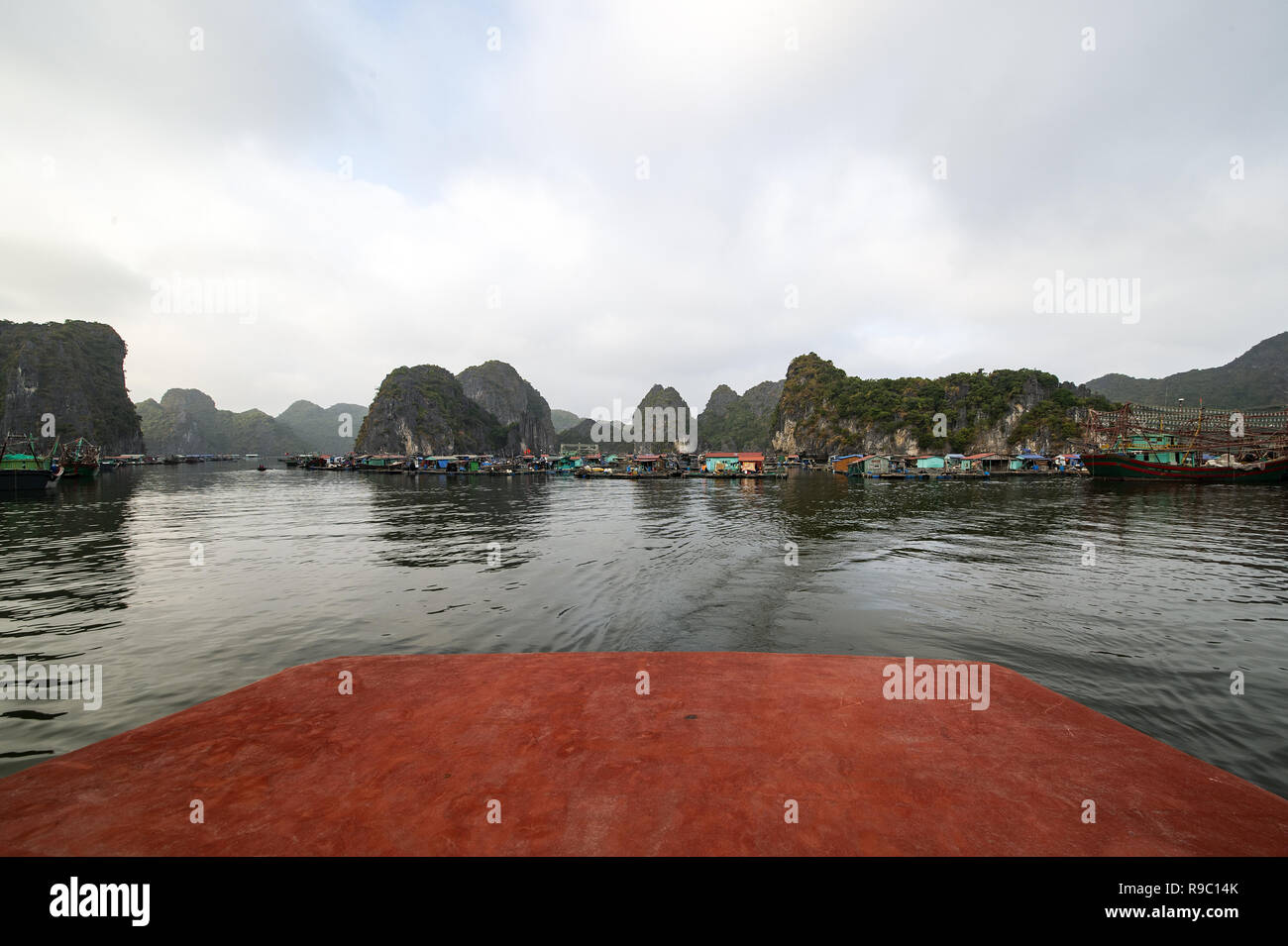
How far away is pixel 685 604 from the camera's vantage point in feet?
35.3

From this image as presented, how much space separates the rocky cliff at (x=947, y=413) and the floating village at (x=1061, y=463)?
8420 mm

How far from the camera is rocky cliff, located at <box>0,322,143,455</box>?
406 feet

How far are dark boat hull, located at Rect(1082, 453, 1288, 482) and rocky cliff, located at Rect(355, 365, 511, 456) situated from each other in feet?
548

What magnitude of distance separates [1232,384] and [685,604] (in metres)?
222

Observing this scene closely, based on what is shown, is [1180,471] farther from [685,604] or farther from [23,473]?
[23,473]

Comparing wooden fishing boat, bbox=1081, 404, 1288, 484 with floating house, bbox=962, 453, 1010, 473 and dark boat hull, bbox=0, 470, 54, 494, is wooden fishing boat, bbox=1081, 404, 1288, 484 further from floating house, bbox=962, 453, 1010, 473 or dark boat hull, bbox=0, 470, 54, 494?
dark boat hull, bbox=0, 470, 54, 494

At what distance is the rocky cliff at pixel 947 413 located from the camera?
11831 centimetres

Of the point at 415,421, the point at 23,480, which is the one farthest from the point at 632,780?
the point at 415,421

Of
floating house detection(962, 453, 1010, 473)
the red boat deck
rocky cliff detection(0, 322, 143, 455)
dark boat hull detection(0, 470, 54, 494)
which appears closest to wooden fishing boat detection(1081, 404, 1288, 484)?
floating house detection(962, 453, 1010, 473)

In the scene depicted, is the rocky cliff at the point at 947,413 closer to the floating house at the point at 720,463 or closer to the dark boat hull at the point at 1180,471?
the floating house at the point at 720,463

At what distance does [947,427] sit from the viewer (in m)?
131

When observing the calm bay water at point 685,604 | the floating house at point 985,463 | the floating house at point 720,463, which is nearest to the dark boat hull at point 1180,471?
the floating house at point 985,463
